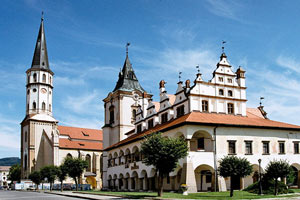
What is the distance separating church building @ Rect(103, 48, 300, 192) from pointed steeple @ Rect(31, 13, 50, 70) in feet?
148

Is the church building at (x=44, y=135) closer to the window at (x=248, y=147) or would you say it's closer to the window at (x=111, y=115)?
the window at (x=111, y=115)

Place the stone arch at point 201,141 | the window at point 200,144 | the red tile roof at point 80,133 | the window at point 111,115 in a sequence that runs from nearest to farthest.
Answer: the stone arch at point 201,141, the window at point 200,144, the window at point 111,115, the red tile roof at point 80,133

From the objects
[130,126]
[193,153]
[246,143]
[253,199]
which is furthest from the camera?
[130,126]

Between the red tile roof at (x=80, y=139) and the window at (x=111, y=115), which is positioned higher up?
the window at (x=111, y=115)

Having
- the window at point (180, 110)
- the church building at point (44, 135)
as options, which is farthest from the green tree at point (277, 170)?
the church building at point (44, 135)

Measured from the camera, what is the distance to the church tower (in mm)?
86125

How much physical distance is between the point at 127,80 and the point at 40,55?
1265 inches

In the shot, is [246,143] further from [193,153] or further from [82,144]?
[82,144]

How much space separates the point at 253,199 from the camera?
84.4 ft

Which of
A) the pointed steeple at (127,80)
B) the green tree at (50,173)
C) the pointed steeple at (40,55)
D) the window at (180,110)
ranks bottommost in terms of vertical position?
the green tree at (50,173)

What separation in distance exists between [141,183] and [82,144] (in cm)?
4565

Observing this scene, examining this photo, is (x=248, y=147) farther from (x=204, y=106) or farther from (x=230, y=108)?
(x=204, y=106)

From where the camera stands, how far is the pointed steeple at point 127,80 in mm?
71887

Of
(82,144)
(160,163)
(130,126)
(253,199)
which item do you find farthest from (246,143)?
(82,144)
